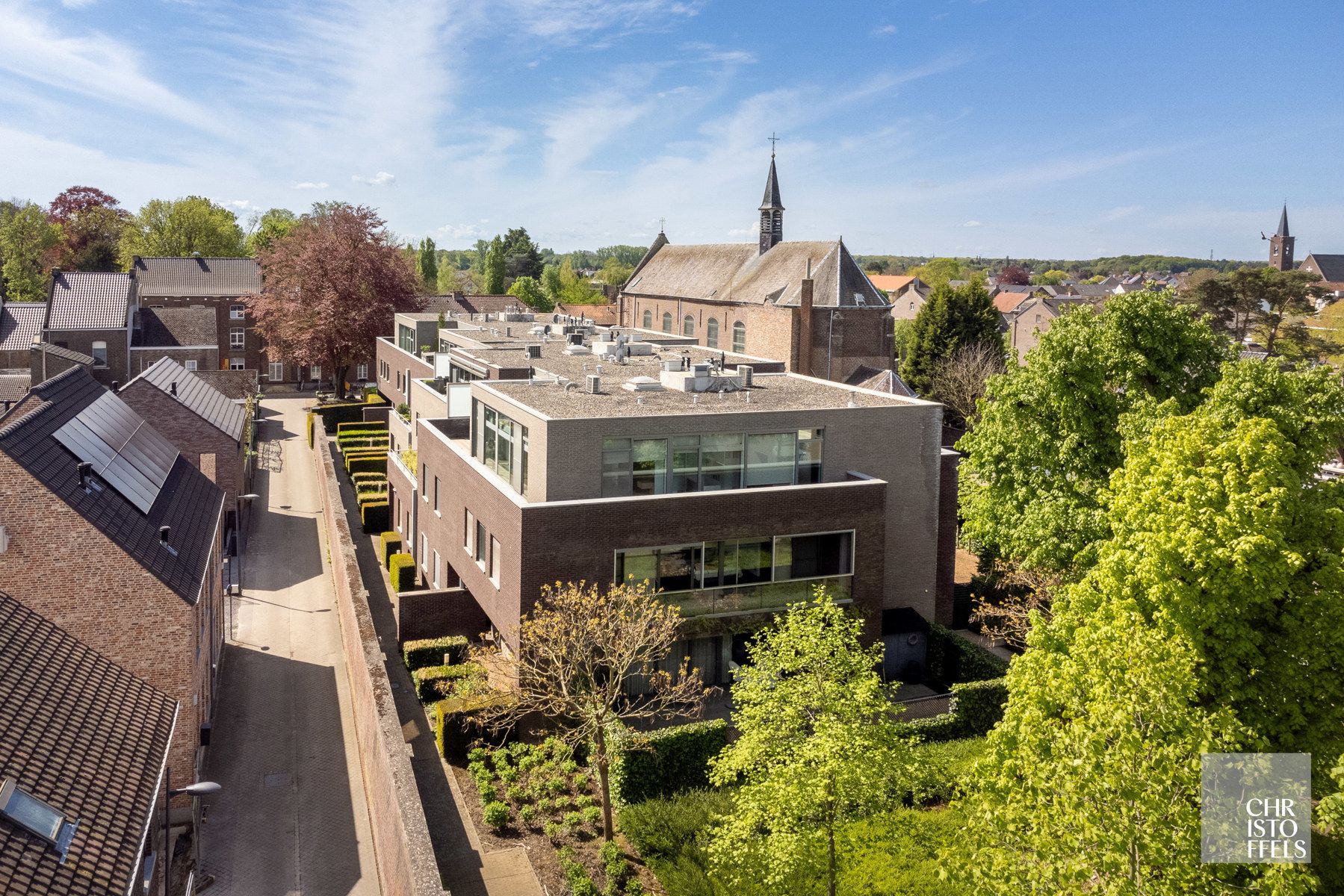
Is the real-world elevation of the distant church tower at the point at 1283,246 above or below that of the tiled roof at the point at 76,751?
above

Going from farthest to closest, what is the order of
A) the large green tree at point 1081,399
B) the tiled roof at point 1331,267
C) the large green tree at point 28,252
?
the tiled roof at point 1331,267
the large green tree at point 28,252
the large green tree at point 1081,399

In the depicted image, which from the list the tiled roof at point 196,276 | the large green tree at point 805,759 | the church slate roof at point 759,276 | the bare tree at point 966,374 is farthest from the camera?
the tiled roof at point 196,276

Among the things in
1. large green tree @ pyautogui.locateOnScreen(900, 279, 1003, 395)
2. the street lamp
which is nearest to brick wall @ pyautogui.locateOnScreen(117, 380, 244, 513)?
the street lamp

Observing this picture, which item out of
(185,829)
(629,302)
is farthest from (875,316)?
(185,829)

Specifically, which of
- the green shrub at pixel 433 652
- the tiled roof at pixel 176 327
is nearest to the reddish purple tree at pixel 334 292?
the tiled roof at pixel 176 327

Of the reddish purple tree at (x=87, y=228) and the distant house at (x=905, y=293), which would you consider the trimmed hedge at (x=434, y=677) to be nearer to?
the reddish purple tree at (x=87, y=228)

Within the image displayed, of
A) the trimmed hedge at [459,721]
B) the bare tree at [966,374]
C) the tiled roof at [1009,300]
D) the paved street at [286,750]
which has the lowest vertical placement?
the paved street at [286,750]

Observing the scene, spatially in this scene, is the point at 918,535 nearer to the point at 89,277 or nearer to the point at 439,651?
the point at 439,651
